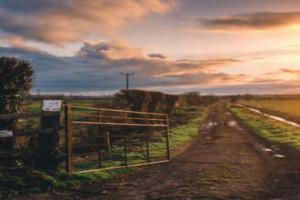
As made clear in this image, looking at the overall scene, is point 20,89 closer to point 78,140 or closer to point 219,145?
point 78,140

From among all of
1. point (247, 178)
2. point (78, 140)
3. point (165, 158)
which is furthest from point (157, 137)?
point (247, 178)

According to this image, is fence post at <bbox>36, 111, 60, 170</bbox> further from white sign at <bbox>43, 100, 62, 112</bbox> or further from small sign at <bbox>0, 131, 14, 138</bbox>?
small sign at <bbox>0, 131, 14, 138</bbox>

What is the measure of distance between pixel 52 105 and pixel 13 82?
1.73 meters

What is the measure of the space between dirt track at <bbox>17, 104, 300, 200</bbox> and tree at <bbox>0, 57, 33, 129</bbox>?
3.93 m

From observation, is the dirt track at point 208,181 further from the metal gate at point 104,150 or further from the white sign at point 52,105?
the white sign at point 52,105

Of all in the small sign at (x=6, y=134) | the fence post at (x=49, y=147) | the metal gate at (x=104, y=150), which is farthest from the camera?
the metal gate at (x=104, y=150)

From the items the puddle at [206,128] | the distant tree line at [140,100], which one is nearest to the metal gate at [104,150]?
the distant tree line at [140,100]

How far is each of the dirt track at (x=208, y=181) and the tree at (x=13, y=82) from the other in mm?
3932

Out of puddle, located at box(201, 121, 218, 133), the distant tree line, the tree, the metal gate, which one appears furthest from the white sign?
puddle, located at box(201, 121, 218, 133)

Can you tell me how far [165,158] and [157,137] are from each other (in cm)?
899

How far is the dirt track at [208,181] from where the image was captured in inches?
520

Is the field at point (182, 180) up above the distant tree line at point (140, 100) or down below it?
below

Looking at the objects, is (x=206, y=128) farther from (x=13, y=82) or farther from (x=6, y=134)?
(x=6, y=134)

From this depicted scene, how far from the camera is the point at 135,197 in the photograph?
12758 millimetres
